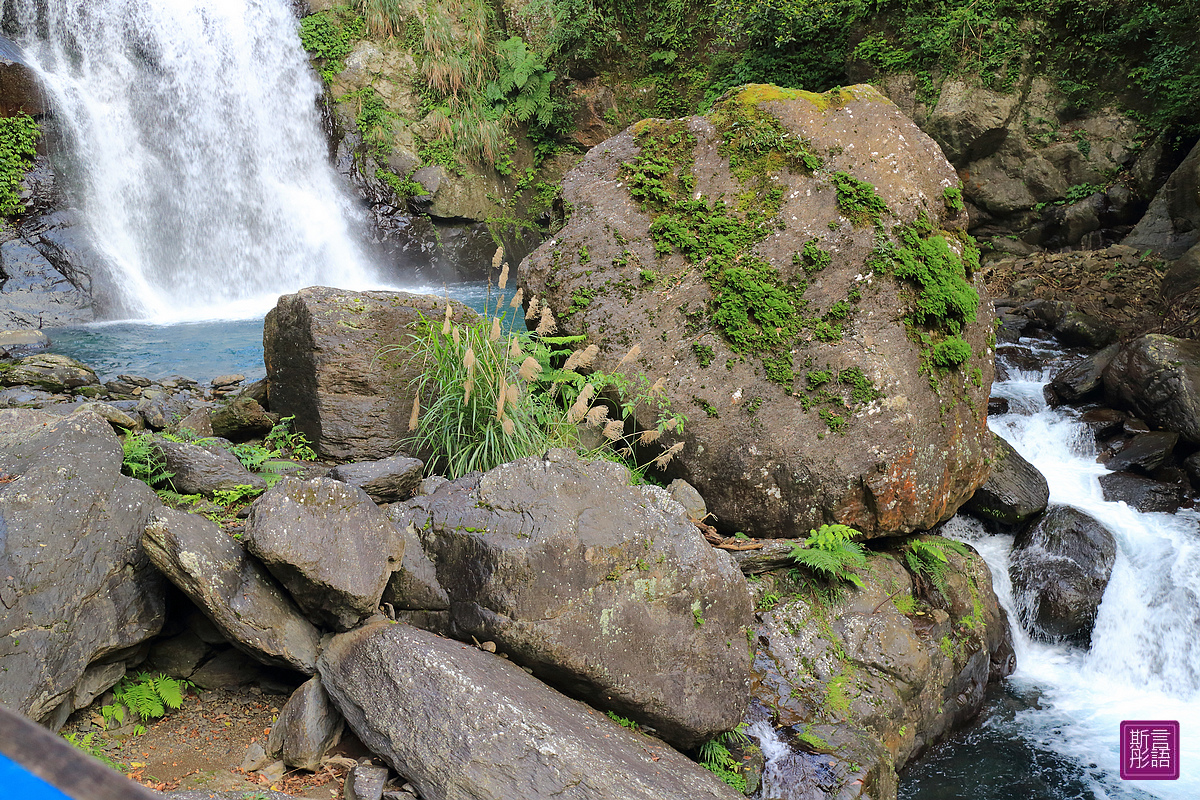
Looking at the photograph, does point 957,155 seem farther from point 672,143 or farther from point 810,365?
point 810,365

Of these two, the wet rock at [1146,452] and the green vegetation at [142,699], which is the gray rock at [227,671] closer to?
the green vegetation at [142,699]

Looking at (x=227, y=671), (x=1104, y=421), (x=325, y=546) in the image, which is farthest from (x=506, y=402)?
(x=1104, y=421)

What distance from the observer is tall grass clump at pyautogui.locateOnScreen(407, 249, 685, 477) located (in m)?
4.87

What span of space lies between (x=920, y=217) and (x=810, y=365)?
5.09ft

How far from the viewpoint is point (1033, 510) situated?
6.61m

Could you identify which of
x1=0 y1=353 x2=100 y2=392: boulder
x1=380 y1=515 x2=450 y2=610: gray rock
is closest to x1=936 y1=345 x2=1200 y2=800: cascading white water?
x1=380 y1=515 x2=450 y2=610: gray rock

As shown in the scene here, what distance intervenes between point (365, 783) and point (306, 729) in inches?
16.0

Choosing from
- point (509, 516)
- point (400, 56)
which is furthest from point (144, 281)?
point (509, 516)

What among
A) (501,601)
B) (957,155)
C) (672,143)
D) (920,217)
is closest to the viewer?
(501,601)

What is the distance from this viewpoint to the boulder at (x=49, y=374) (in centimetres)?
693

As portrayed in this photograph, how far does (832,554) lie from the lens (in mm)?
4980
